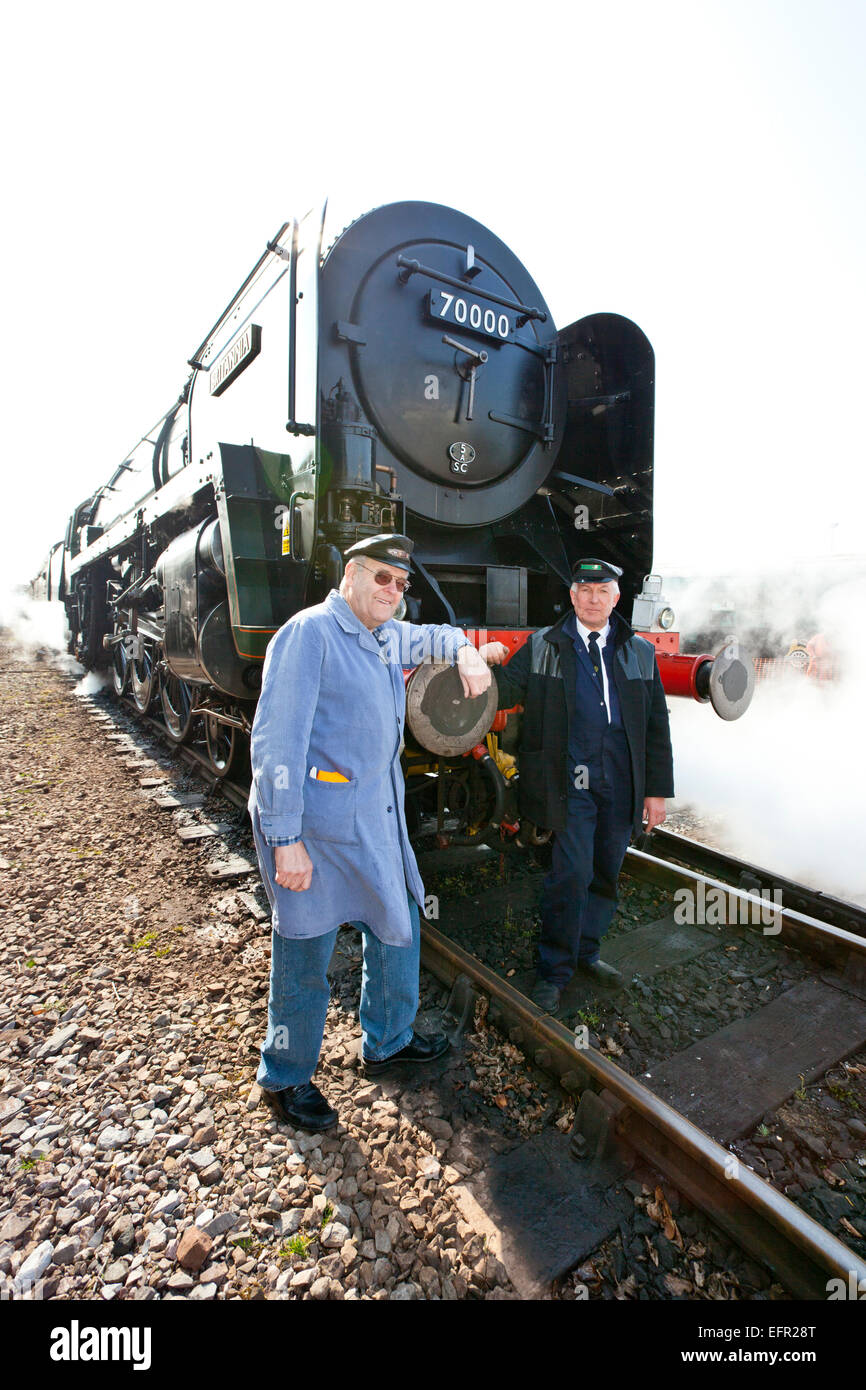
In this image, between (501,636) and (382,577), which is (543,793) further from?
(382,577)

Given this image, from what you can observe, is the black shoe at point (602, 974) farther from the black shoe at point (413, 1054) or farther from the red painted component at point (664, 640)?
the red painted component at point (664, 640)

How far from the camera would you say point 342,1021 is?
2.70m

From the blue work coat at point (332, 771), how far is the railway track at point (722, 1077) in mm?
743

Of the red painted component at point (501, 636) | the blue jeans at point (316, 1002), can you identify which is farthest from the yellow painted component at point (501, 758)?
the blue jeans at point (316, 1002)

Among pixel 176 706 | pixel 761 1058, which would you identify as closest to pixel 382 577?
pixel 761 1058

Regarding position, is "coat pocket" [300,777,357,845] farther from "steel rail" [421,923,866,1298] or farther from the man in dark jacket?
"steel rail" [421,923,866,1298]

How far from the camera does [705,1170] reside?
1.82 meters

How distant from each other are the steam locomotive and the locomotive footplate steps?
3.86 ft

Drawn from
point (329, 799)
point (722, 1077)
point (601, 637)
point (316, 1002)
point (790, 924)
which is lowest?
point (722, 1077)

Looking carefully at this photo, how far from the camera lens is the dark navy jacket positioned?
268 centimetres

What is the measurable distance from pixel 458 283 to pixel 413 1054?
390 cm

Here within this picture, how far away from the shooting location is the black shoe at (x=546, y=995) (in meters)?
2.67

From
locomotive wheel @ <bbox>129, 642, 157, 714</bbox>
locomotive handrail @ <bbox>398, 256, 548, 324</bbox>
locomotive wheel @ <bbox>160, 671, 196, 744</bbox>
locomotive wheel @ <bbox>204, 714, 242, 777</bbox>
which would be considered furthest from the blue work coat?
locomotive wheel @ <bbox>129, 642, 157, 714</bbox>
